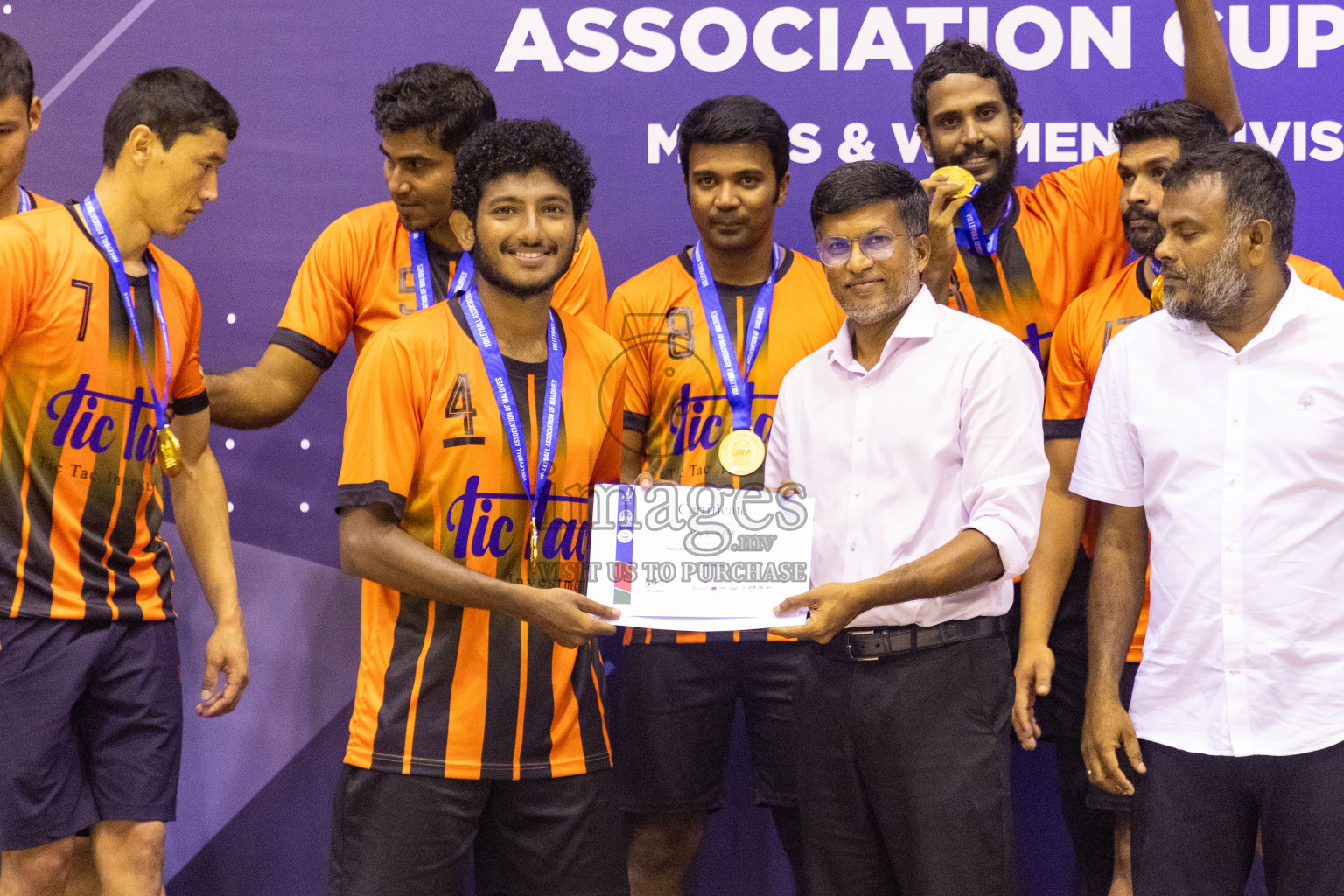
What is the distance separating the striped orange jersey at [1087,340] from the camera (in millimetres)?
3254

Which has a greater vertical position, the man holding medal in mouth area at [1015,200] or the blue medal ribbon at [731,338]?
the man holding medal in mouth area at [1015,200]

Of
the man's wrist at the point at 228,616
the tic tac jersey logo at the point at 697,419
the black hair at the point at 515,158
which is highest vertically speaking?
the black hair at the point at 515,158

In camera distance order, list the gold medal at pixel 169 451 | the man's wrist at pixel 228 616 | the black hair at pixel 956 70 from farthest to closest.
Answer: the black hair at pixel 956 70
the man's wrist at pixel 228 616
the gold medal at pixel 169 451

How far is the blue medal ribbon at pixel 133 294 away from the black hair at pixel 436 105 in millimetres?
761

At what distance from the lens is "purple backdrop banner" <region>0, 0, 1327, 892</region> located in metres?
3.94

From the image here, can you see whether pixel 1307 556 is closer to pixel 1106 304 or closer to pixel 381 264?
pixel 1106 304

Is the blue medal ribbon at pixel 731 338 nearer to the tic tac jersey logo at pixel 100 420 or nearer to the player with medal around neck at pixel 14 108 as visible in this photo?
the tic tac jersey logo at pixel 100 420

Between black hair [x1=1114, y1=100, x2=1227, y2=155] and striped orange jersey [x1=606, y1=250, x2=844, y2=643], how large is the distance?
0.90m

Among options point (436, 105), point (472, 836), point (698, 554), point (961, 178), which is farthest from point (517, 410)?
point (961, 178)

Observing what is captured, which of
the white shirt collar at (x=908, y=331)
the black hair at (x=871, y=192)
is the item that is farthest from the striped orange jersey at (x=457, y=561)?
the black hair at (x=871, y=192)

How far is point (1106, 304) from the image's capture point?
3.29 meters

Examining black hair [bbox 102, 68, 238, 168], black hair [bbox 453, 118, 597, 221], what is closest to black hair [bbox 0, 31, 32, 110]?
black hair [bbox 102, 68, 238, 168]

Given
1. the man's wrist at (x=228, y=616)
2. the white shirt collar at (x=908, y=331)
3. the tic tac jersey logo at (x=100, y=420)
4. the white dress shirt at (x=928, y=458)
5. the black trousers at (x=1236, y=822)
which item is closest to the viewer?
the black trousers at (x=1236, y=822)

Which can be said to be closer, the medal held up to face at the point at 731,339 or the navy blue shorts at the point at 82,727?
the navy blue shorts at the point at 82,727
